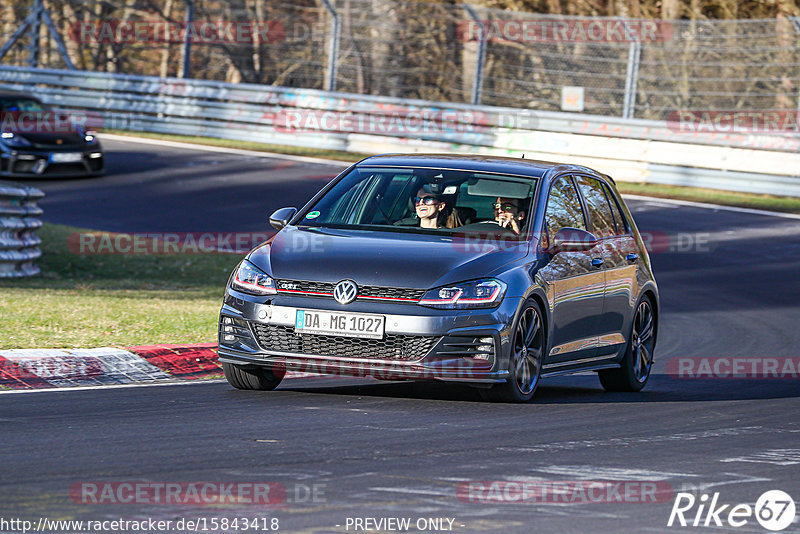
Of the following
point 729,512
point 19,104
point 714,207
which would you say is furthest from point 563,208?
point 19,104

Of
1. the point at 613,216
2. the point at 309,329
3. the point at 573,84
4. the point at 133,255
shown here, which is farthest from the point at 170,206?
the point at 309,329

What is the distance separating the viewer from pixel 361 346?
834 cm

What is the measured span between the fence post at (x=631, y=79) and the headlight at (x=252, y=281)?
713 inches

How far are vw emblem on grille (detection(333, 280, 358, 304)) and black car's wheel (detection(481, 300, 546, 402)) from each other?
991mm

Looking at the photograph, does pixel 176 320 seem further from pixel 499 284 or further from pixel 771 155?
pixel 771 155

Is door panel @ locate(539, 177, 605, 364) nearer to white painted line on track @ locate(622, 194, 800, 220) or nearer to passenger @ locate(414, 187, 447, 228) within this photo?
passenger @ locate(414, 187, 447, 228)

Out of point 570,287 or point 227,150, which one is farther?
point 227,150

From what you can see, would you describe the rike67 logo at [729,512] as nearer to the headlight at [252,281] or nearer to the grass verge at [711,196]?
the headlight at [252,281]

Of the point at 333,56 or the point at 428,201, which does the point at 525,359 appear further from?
the point at 333,56

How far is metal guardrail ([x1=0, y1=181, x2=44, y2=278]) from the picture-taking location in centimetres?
1595

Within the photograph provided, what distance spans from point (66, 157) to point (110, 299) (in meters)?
11.3

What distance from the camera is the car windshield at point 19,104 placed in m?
25.4

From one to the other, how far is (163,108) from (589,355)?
76.0ft

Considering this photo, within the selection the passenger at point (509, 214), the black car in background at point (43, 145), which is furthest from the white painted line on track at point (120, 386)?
the black car in background at point (43, 145)
